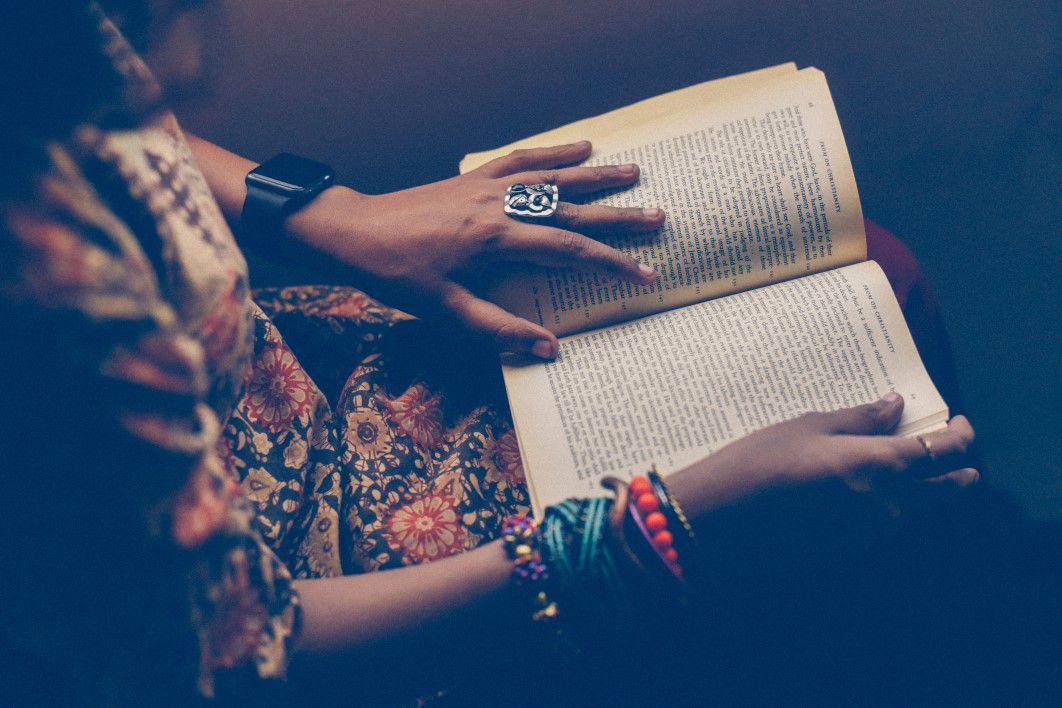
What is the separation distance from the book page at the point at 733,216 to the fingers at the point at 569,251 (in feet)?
0.07

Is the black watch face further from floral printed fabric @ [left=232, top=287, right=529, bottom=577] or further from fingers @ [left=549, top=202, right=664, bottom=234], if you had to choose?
fingers @ [left=549, top=202, right=664, bottom=234]

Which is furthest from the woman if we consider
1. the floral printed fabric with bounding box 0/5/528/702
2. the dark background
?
the dark background

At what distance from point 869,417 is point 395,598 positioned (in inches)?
16.6

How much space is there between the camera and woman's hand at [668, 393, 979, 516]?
0.53 metres

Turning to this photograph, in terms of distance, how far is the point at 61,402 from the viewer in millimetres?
353

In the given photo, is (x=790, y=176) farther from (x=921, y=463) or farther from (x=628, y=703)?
(x=628, y=703)

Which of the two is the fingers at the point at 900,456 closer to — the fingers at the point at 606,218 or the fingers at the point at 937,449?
the fingers at the point at 937,449

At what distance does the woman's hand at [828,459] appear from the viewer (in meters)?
0.53

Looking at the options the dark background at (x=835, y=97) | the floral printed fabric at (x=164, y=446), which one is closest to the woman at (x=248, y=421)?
the floral printed fabric at (x=164, y=446)

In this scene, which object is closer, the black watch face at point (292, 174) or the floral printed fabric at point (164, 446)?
the floral printed fabric at point (164, 446)

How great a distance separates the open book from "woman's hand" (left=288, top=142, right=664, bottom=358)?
25mm

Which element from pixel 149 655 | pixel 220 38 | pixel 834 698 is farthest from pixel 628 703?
pixel 220 38

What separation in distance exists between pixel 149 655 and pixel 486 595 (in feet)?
0.76

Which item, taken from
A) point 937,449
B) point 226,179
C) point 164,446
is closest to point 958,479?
point 937,449
